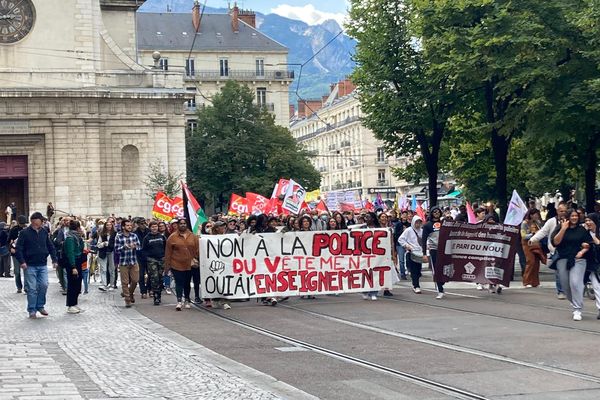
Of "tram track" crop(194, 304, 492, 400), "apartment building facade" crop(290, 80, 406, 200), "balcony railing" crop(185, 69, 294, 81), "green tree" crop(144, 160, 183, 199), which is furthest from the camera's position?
"apartment building facade" crop(290, 80, 406, 200)

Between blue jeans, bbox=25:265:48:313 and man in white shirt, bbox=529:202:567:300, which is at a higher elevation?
man in white shirt, bbox=529:202:567:300

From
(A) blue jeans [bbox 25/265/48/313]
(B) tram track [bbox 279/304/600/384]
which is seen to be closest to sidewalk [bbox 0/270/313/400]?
(A) blue jeans [bbox 25/265/48/313]

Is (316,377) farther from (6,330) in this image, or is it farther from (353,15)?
(353,15)

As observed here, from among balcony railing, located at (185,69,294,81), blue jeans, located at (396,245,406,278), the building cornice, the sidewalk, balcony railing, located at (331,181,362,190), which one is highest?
balcony railing, located at (185,69,294,81)

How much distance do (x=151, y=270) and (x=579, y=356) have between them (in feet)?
41.9

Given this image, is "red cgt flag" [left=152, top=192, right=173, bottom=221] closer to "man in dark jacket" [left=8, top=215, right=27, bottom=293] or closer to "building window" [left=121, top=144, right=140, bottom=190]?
"man in dark jacket" [left=8, top=215, right=27, bottom=293]

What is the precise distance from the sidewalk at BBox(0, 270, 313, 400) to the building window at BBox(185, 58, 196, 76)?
3426 inches

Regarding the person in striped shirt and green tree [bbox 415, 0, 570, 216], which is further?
green tree [bbox 415, 0, 570, 216]

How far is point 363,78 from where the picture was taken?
43.4m

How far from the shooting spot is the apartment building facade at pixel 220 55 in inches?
4252

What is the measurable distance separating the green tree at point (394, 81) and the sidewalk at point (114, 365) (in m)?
22.6

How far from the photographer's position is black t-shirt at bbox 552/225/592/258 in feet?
62.8

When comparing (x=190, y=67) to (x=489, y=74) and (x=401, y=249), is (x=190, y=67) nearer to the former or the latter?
(x=489, y=74)

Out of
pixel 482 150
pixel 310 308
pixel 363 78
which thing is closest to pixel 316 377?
pixel 310 308
